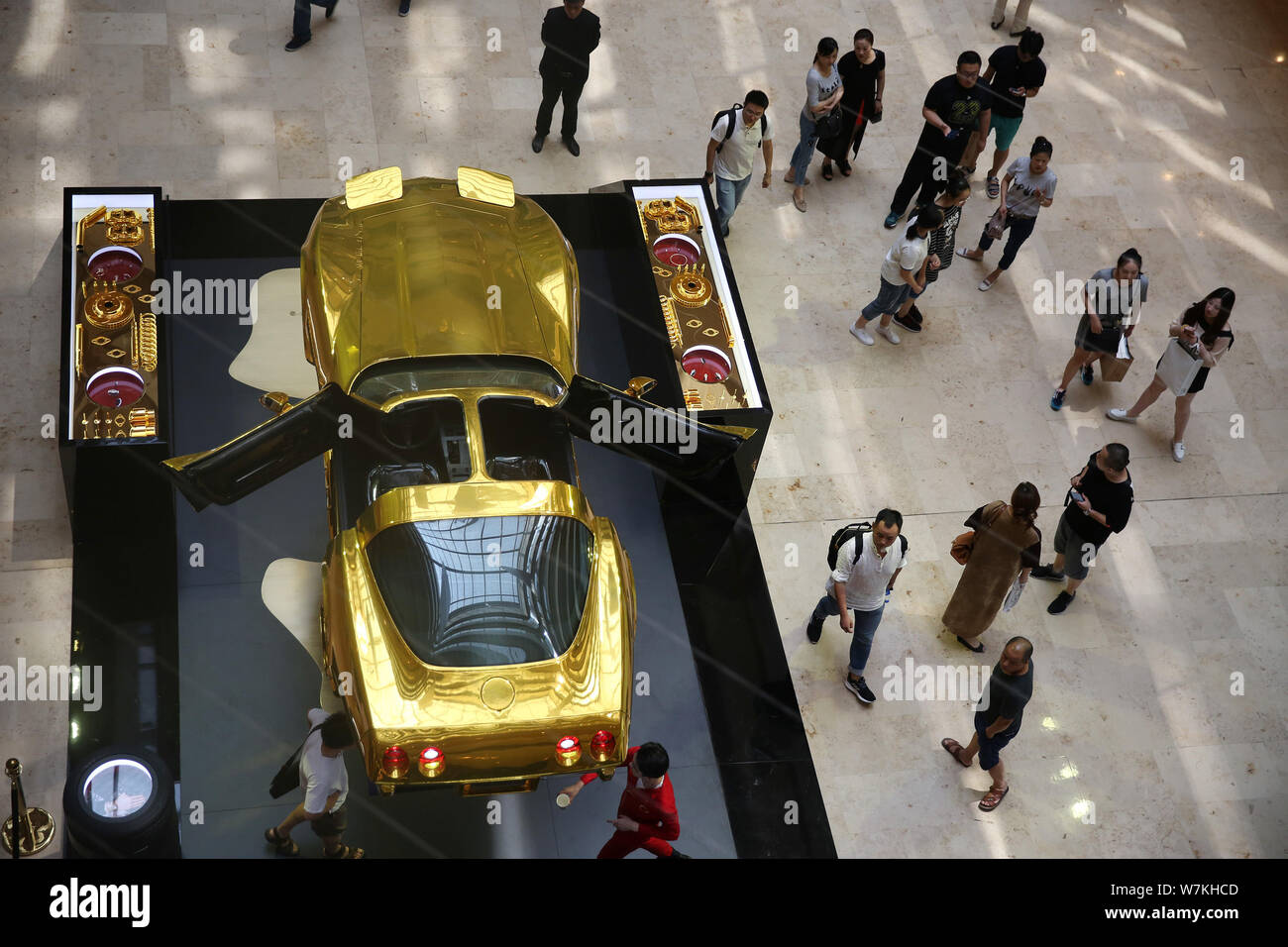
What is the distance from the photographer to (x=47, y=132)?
32.4ft

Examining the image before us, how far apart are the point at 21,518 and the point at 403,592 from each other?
288 cm

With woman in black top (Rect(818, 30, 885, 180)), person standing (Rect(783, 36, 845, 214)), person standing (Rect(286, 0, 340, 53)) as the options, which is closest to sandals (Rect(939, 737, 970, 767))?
person standing (Rect(783, 36, 845, 214))

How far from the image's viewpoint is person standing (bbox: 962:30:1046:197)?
407 inches

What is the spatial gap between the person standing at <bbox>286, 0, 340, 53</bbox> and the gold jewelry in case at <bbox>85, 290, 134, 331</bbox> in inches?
144

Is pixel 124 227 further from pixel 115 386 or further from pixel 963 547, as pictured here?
pixel 963 547

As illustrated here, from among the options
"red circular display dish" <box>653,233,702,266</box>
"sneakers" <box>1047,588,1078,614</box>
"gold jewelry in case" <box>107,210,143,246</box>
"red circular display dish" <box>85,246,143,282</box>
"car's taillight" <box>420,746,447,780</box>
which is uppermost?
"red circular display dish" <box>653,233,702,266</box>

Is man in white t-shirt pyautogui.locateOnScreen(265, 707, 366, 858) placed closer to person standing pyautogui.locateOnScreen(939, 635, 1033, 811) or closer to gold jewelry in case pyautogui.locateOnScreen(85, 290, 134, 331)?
gold jewelry in case pyautogui.locateOnScreen(85, 290, 134, 331)

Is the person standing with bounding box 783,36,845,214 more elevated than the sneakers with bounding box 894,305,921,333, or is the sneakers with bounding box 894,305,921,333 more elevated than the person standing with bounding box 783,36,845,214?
the person standing with bounding box 783,36,845,214

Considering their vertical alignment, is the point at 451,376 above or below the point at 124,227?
above

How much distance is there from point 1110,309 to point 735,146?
2.80m

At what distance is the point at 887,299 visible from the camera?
9.36m

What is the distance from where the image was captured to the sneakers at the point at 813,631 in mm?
7918

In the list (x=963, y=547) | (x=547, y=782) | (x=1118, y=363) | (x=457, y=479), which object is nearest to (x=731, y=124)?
(x=1118, y=363)

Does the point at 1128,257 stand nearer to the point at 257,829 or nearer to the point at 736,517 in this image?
the point at 736,517
